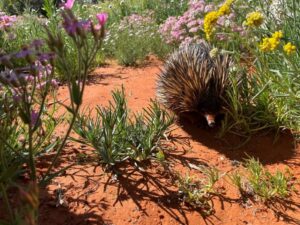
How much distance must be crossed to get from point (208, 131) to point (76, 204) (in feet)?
5.81

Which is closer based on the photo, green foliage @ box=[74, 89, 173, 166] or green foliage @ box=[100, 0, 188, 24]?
green foliage @ box=[74, 89, 173, 166]

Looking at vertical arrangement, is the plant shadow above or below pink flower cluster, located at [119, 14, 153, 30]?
below

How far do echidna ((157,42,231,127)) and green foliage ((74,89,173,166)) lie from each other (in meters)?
0.59

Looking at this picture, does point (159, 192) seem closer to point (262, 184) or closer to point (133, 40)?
point (262, 184)

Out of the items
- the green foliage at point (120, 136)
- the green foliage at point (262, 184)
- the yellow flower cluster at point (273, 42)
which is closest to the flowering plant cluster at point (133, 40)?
the green foliage at point (120, 136)

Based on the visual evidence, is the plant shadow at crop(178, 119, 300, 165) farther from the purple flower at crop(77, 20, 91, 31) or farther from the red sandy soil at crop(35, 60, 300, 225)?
the purple flower at crop(77, 20, 91, 31)

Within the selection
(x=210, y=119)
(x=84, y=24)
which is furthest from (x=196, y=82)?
(x=84, y=24)

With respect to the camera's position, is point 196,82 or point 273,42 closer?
point 273,42

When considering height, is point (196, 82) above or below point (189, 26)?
below

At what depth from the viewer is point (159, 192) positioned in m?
3.08

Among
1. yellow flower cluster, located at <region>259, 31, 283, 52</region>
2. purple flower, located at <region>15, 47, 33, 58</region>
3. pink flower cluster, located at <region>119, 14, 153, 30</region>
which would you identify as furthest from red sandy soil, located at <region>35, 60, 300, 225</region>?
pink flower cluster, located at <region>119, 14, 153, 30</region>

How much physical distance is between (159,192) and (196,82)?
4.63 ft

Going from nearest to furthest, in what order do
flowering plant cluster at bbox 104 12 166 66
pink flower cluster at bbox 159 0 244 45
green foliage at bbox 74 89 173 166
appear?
green foliage at bbox 74 89 173 166, pink flower cluster at bbox 159 0 244 45, flowering plant cluster at bbox 104 12 166 66

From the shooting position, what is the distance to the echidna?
4.11 m
